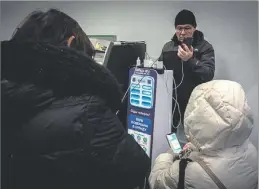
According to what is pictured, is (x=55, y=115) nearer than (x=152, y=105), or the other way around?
(x=55, y=115)

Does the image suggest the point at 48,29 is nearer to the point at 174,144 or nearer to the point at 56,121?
the point at 56,121

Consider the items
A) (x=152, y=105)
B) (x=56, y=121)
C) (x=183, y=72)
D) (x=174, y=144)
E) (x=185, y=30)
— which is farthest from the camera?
(x=185, y=30)

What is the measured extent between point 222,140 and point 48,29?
78 cm

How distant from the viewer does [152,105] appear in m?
1.94

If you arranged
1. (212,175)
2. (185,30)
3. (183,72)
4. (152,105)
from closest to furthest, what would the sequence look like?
(212,175) < (152,105) < (183,72) < (185,30)

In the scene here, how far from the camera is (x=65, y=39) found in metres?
0.88

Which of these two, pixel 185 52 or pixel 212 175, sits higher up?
pixel 185 52

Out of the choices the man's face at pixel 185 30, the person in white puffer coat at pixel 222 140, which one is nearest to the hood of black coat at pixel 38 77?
the person in white puffer coat at pixel 222 140

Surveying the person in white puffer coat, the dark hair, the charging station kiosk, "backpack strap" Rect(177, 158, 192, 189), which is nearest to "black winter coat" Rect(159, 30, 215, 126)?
the charging station kiosk

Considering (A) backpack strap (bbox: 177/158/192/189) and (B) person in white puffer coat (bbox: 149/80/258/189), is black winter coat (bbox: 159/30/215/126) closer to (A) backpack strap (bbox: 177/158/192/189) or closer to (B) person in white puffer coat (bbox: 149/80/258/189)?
(B) person in white puffer coat (bbox: 149/80/258/189)

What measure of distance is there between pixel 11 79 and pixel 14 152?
215 mm

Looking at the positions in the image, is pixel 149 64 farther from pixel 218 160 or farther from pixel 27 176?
pixel 27 176

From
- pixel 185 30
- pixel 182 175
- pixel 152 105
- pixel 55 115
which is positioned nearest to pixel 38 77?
pixel 55 115

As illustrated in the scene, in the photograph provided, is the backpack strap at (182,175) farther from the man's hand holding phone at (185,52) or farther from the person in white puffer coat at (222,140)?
the man's hand holding phone at (185,52)
